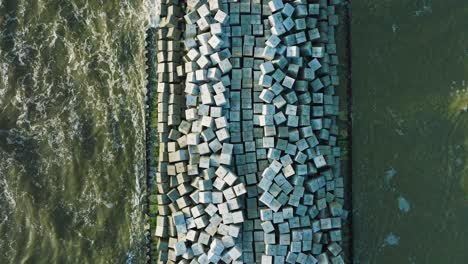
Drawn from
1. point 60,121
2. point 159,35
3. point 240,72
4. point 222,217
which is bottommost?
point 222,217

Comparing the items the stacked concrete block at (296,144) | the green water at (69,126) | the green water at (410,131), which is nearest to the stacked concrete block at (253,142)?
the stacked concrete block at (296,144)

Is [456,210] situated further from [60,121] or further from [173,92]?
[60,121]

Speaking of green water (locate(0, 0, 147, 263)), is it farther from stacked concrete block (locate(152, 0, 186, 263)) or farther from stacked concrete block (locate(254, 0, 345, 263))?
stacked concrete block (locate(254, 0, 345, 263))

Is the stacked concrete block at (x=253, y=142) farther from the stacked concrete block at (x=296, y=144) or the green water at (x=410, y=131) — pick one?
the green water at (x=410, y=131)

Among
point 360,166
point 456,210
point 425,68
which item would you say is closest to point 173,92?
point 360,166

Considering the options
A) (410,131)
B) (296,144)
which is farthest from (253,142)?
(410,131)

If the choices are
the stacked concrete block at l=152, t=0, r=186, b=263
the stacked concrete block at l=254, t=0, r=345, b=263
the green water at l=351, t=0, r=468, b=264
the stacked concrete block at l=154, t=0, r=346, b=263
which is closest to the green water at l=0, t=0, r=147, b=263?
the stacked concrete block at l=152, t=0, r=186, b=263
